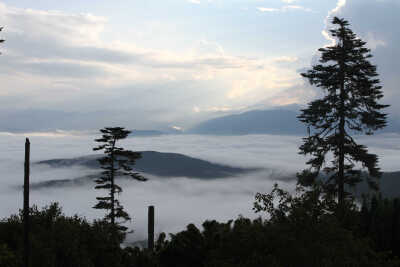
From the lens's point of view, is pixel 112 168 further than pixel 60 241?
Yes

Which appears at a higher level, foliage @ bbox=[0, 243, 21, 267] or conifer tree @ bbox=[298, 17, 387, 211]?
conifer tree @ bbox=[298, 17, 387, 211]

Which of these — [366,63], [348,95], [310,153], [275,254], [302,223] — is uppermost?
[366,63]

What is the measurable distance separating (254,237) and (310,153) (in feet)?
45.9

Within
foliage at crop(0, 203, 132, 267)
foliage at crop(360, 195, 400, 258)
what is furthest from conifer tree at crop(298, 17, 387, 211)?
foliage at crop(360, 195, 400, 258)

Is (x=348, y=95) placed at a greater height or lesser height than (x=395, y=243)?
greater

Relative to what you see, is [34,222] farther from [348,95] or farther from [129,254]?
[348,95]

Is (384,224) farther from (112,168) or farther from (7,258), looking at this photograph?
(7,258)

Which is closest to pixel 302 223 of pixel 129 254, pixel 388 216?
pixel 129 254

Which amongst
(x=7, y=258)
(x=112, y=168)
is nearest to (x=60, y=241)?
(x=7, y=258)

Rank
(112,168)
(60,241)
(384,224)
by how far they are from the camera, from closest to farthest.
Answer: (60,241) < (112,168) < (384,224)

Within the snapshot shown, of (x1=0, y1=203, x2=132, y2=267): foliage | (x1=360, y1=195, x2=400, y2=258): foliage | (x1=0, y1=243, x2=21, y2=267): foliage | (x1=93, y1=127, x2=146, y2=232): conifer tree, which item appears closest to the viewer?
(x1=0, y1=243, x2=21, y2=267): foliage

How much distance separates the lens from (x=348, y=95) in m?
28.6

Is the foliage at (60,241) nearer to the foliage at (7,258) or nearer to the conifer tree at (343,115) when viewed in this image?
the foliage at (7,258)

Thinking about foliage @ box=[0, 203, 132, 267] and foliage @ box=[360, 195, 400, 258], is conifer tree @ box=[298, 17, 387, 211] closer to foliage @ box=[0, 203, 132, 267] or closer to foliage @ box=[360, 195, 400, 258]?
foliage @ box=[0, 203, 132, 267]
